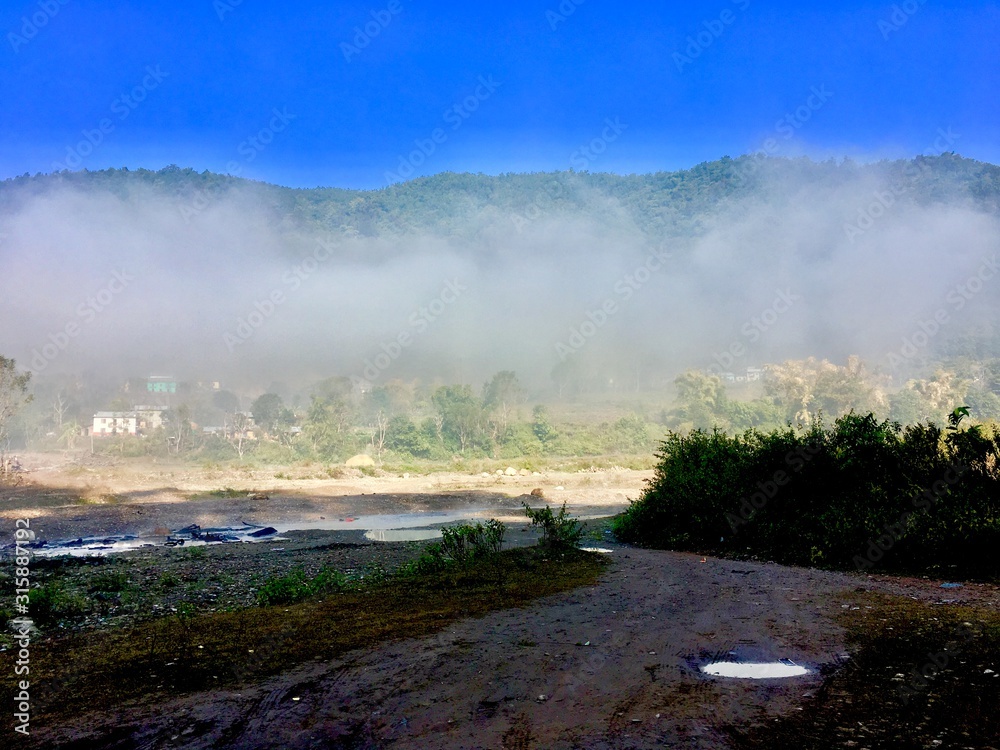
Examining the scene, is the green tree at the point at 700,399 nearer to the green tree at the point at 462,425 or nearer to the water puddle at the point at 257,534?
the green tree at the point at 462,425

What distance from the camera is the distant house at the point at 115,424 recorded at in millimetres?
90900

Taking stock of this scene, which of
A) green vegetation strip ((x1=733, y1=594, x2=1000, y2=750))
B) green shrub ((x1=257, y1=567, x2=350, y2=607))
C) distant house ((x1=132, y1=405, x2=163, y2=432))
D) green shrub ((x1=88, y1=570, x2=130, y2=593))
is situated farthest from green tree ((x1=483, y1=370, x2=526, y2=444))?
green vegetation strip ((x1=733, y1=594, x2=1000, y2=750))

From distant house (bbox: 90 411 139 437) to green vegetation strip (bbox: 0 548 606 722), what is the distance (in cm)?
9064

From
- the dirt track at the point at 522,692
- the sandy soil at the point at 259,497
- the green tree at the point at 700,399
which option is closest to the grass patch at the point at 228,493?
the sandy soil at the point at 259,497

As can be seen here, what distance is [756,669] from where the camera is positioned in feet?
21.2

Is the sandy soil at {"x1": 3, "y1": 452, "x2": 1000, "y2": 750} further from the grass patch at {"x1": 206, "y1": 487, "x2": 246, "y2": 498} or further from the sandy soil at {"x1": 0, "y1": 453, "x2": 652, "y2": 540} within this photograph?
the grass patch at {"x1": 206, "y1": 487, "x2": 246, "y2": 498}

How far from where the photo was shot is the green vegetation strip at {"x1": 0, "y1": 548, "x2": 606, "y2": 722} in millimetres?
6129

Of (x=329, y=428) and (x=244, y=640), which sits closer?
(x=244, y=640)

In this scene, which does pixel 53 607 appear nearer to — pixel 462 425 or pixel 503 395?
pixel 462 425

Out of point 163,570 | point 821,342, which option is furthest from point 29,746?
point 821,342

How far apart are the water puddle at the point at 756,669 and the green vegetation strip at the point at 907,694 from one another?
394 mm

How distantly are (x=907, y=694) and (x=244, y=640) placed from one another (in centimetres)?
679

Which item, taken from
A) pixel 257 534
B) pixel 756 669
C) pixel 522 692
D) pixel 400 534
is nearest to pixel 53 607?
pixel 522 692

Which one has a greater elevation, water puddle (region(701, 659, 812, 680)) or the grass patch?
water puddle (region(701, 659, 812, 680))
